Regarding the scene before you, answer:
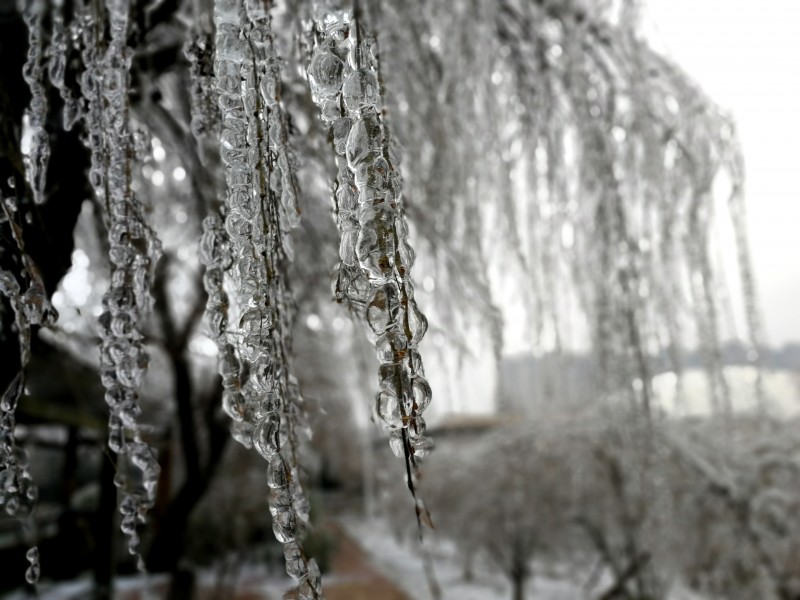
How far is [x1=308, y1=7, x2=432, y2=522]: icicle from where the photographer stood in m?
0.50

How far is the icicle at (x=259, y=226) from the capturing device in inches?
22.6

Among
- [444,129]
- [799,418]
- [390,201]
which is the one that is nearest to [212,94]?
[390,201]

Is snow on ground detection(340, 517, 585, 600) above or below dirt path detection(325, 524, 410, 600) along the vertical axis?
below

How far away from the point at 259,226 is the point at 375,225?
135 millimetres

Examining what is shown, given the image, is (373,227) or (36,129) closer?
(373,227)

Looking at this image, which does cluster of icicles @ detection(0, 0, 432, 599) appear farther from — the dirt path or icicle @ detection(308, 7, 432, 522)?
the dirt path

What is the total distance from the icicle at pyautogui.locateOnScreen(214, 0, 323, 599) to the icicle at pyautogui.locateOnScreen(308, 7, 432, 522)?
0.07 meters

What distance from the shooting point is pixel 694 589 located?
6.30 m

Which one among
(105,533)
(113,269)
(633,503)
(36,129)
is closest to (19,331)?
(113,269)

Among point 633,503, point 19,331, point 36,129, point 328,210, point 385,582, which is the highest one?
point 328,210

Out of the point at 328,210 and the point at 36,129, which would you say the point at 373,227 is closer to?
the point at 36,129

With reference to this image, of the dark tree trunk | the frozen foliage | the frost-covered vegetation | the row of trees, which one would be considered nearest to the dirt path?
the row of trees

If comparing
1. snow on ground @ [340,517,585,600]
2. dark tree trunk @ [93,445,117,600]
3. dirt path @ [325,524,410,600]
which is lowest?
snow on ground @ [340,517,585,600]

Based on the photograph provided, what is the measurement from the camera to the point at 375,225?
52cm
